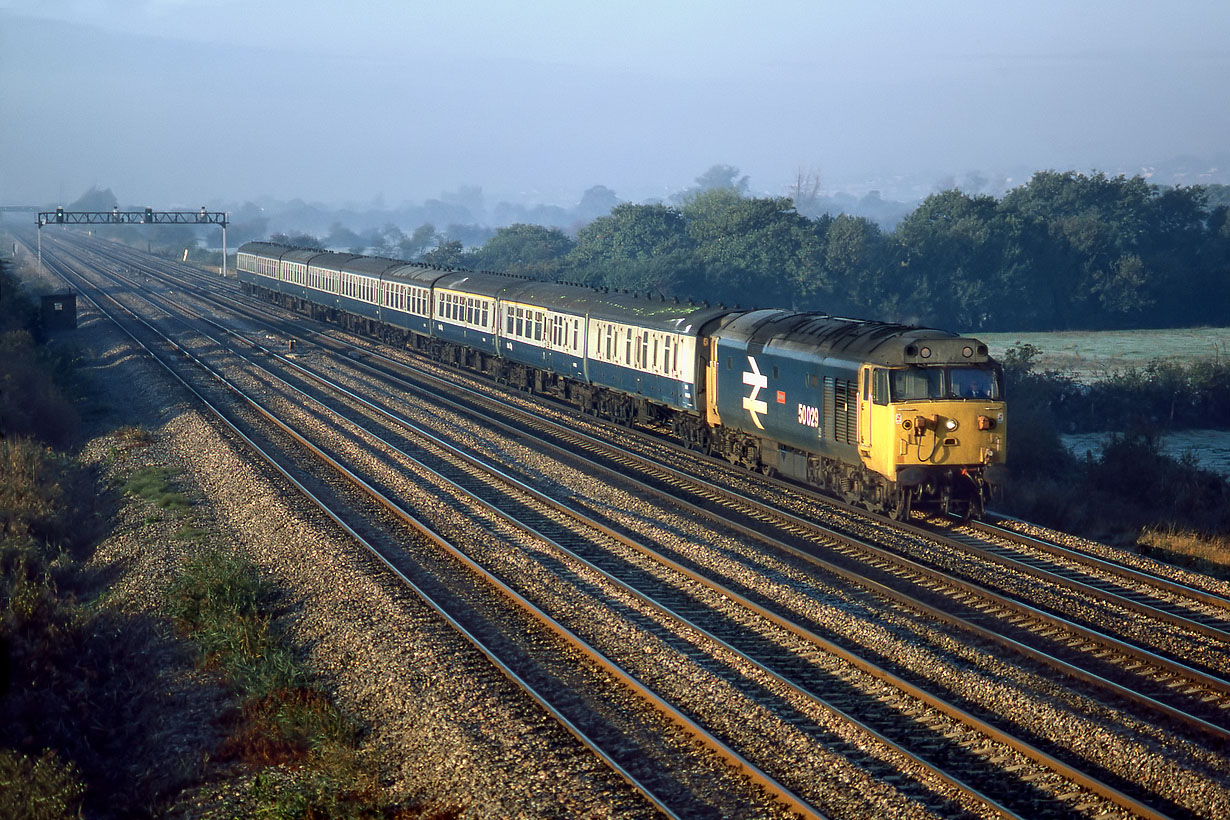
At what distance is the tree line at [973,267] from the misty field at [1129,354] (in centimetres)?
395

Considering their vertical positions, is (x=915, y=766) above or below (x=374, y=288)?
below

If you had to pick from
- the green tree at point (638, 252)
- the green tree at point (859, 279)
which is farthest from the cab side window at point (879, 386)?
the green tree at point (859, 279)

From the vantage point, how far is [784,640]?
13062mm

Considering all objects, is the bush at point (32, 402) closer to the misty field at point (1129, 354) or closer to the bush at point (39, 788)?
the bush at point (39, 788)

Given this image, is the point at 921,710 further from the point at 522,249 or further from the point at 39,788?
the point at 522,249

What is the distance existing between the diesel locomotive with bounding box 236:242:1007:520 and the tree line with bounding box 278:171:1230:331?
3648 cm

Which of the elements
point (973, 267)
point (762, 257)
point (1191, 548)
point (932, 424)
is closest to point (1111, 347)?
point (973, 267)

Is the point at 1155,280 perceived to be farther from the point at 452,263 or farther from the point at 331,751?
the point at 331,751

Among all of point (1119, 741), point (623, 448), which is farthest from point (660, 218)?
point (1119, 741)

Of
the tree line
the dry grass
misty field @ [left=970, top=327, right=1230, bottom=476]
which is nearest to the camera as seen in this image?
the dry grass

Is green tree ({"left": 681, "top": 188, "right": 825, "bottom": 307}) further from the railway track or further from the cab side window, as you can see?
the railway track

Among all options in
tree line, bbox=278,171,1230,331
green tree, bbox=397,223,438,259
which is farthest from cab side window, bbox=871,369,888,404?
green tree, bbox=397,223,438,259

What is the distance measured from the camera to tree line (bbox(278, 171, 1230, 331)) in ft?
240

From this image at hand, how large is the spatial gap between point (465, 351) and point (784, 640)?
28.8 metres
